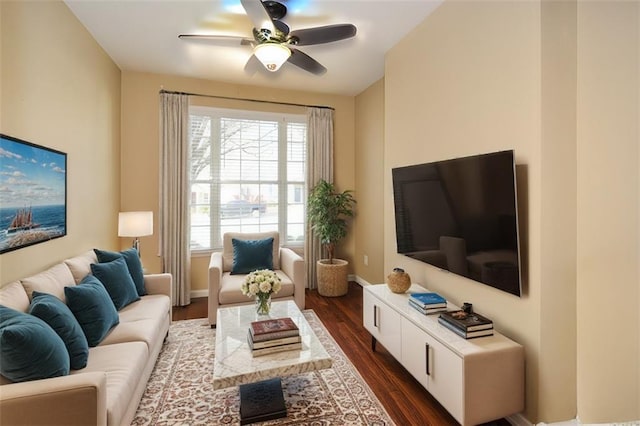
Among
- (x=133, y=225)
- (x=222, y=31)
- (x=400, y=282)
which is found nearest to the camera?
(x=400, y=282)

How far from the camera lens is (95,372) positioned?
4.58 ft

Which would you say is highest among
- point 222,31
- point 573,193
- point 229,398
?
point 222,31

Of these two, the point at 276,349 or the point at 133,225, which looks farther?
the point at 133,225

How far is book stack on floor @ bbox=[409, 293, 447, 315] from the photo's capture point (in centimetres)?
221

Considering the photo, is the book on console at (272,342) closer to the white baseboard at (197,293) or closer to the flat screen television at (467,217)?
the flat screen television at (467,217)

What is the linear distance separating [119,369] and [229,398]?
77 centimetres

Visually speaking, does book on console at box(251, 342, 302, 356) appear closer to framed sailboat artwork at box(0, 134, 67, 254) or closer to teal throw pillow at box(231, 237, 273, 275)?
framed sailboat artwork at box(0, 134, 67, 254)

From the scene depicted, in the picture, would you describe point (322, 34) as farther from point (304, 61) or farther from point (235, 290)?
point (235, 290)

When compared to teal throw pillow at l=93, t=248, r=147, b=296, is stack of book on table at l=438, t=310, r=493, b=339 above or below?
below

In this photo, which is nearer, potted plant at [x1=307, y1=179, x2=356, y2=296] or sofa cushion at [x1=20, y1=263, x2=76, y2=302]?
sofa cushion at [x1=20, y1=263, x2=76, y2=302]

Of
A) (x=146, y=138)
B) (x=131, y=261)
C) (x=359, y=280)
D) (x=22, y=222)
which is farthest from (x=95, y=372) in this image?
(x=359, y=280)

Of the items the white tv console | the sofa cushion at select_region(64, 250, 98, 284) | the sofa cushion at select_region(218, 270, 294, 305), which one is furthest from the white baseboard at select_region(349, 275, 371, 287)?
the sofa cushion at select_region(64, 250, 98, 284)

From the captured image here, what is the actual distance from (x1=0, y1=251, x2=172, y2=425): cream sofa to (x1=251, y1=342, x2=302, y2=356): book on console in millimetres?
704

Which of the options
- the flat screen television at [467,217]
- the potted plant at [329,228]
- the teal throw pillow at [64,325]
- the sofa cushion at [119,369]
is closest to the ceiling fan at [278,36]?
the flat screen television at [467,217]
